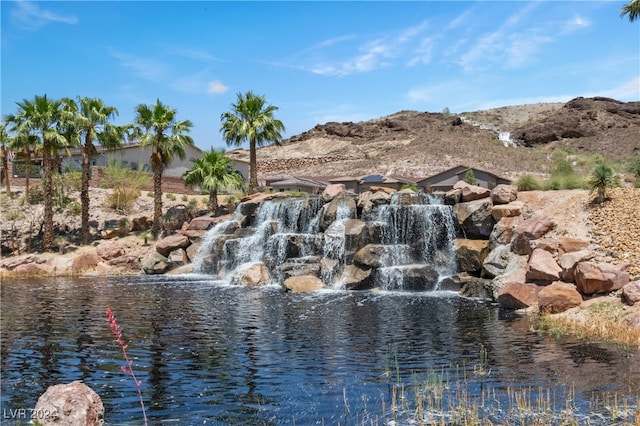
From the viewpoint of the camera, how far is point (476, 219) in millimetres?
28719

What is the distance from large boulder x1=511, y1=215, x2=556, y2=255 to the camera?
2441 centimetres

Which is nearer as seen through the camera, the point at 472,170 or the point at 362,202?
the point at 362,202

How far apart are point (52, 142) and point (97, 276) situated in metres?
11.3

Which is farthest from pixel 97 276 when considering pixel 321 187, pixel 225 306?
pixel 321 187

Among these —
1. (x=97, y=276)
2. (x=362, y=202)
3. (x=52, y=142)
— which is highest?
(x=52, y=142)

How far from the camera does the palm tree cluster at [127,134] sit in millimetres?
38406

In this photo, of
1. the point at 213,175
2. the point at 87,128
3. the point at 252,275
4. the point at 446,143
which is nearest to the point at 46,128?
the point at 87,128

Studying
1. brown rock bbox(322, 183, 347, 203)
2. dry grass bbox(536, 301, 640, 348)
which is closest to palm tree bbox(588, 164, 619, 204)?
dry grass bbox(536, 301, 640, 348)

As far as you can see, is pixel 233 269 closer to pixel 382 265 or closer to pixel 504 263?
pixel 382 265

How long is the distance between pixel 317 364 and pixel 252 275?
53.7ft

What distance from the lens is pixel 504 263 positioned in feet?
80.7

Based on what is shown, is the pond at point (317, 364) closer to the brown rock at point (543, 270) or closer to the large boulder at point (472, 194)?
the brown rock at point (543, 270)

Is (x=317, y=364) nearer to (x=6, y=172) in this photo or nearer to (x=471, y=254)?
(x=471, y=254)

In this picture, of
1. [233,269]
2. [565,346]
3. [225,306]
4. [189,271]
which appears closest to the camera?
[565,346]
